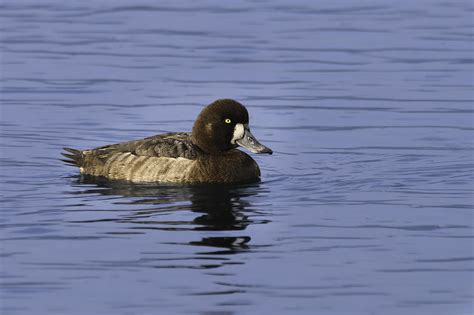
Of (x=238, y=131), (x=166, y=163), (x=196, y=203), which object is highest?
(x=238, y=131)

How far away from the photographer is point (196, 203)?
42.6 feet

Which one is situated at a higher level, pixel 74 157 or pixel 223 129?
pixel 223 129

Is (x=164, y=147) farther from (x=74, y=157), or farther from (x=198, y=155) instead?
(x=74, y=157)

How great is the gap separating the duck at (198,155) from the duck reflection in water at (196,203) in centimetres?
14

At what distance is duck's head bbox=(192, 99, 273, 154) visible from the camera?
1437cm

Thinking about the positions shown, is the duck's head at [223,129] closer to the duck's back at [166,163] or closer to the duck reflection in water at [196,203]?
the duck's back at [166,163]

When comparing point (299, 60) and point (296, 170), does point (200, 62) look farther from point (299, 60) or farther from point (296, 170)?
point (296, 170)

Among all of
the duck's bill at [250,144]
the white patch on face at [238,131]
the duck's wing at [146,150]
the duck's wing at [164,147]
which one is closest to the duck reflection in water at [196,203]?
the duck's wing at [146,150]

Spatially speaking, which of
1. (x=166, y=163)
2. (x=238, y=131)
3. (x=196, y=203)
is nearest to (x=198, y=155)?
(x=166, y=163)

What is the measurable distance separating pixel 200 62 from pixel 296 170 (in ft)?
22.5

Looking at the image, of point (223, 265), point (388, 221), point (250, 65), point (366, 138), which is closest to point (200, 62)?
point (250, 65)

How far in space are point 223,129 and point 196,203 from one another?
1.62m

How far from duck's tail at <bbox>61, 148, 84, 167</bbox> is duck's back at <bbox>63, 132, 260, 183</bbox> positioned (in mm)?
11

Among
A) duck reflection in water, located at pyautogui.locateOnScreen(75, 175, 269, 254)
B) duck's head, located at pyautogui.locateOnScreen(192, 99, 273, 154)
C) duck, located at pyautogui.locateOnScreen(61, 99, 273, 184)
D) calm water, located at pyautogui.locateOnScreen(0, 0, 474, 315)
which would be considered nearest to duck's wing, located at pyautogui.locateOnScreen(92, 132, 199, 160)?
duck, located at pyautogui.locateOnScreen(61, 99, 273, 184)
